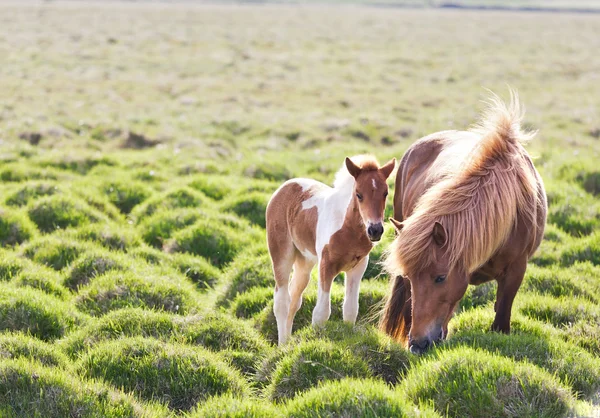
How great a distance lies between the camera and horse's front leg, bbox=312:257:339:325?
5969 millimetres

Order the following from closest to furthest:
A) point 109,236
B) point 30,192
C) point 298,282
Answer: point 298,282 → point 109,236 → point 30,192

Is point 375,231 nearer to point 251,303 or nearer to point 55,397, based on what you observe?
point 251,303

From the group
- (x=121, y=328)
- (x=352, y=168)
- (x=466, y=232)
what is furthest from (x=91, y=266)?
(x=466, y=232)

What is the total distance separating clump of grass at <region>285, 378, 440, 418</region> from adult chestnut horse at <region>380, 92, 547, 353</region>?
2.89ft

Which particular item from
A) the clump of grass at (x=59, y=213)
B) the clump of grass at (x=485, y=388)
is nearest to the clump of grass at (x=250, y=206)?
the clump of grass at (x=59, y=213)

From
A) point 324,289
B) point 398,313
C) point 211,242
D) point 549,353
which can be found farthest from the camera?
point 211,242

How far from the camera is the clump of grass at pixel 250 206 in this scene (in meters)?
9.97

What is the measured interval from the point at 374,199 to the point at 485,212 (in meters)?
0.92

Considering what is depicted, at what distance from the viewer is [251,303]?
723 centimetres

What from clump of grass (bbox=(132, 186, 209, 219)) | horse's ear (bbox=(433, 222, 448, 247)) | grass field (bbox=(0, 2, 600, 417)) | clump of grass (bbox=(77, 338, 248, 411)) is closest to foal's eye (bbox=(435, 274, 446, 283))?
horse's ear (bbox=(433, 222, 448, 247))

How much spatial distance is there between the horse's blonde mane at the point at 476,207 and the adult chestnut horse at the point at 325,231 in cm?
35

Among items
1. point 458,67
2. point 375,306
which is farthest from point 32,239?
point 458,67

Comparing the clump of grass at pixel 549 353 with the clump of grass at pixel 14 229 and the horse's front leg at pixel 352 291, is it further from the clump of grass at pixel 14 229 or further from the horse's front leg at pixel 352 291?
the clump of grass at pixel 14 229

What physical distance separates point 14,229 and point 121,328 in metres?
3.78
